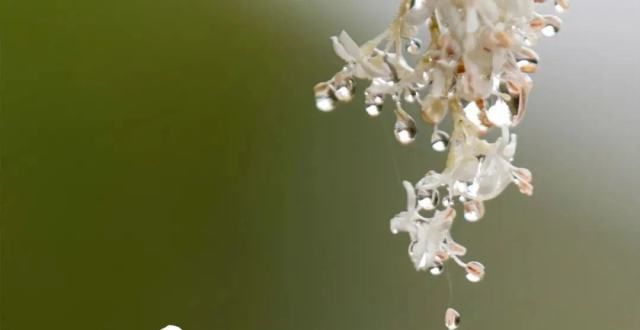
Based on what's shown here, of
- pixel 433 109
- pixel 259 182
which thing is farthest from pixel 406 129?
pixel 259 182

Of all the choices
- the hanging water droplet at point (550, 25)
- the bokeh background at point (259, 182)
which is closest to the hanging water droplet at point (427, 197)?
the hanging water droplet at point (550, 25)

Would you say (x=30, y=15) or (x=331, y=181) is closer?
(x=30, y=15)

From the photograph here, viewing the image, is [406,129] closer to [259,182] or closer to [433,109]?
[433,109]

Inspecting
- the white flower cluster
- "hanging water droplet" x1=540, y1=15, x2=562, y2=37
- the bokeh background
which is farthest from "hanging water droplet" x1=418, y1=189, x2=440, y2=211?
the bokeh background

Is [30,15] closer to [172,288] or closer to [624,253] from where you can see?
[172,288]

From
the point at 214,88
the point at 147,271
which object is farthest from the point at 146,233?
the point at 214,88

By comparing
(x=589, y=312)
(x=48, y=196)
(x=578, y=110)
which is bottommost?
(x=589, y=312)

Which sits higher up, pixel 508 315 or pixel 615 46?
pixel 615 46
